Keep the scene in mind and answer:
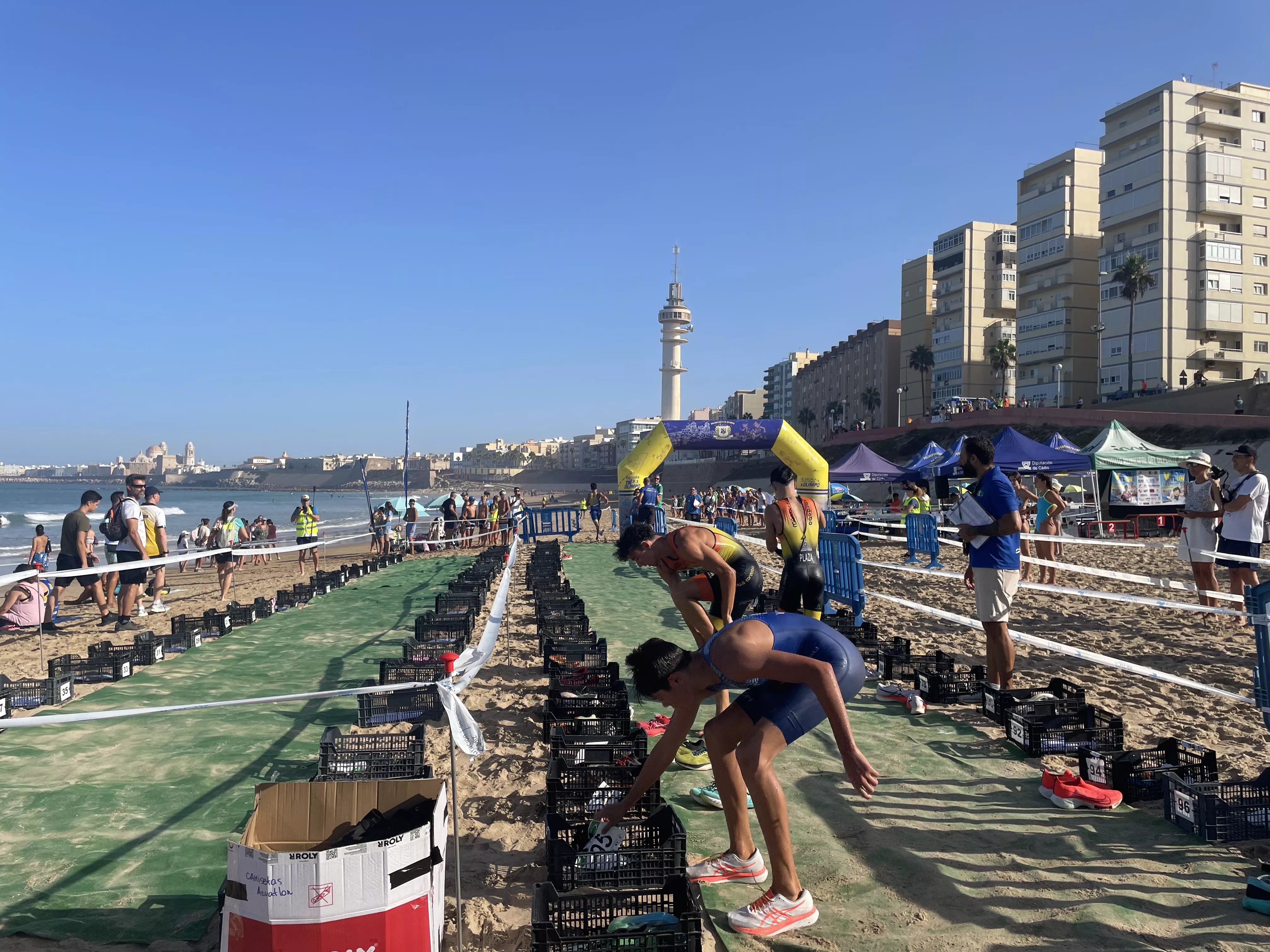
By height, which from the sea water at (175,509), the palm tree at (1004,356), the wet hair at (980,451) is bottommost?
the sea water at (175,509)

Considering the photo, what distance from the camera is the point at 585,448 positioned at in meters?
197

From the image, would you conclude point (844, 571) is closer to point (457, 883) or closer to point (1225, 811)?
point (1225, 811)

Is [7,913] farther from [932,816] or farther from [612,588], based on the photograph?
[612,588]

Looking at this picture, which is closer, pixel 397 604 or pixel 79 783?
pixel 79 783

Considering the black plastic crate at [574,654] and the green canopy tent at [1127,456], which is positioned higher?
the green canopy tent at [1127,456]

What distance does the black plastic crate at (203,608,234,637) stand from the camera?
9594 millimetres

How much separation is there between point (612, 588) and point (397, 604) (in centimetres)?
357

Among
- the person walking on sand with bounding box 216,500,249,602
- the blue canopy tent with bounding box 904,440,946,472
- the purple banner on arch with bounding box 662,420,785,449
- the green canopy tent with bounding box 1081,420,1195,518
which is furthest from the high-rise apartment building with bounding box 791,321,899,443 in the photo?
the person walking on sand with bounding box 216,500,249,602

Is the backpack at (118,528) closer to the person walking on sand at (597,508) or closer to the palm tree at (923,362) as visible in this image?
the person walking on sand at (597,508)

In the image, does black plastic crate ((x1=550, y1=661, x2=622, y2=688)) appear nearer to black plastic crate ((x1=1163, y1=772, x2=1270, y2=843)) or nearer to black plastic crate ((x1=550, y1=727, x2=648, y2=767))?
black plastic crate ((x1=550, y1=727, x2=648, y2=767))

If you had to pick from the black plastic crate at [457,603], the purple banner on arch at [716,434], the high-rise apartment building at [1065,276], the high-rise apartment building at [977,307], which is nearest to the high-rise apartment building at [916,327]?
the high-rise apartment building at [977,307]

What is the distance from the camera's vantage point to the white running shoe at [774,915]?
122 inches

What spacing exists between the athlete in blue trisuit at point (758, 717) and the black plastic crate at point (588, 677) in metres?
2.37

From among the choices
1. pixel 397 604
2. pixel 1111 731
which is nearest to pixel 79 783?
pixel 1111 731
